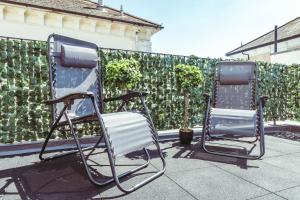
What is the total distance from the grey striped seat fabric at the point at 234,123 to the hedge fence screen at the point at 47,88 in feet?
5.66

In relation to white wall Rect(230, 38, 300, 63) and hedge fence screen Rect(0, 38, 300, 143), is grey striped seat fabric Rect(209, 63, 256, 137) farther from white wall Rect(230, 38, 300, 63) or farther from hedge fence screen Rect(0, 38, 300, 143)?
white wall Rect(230, 38, 300, 63)

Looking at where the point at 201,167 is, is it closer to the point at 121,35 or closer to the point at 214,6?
the point at 214,6

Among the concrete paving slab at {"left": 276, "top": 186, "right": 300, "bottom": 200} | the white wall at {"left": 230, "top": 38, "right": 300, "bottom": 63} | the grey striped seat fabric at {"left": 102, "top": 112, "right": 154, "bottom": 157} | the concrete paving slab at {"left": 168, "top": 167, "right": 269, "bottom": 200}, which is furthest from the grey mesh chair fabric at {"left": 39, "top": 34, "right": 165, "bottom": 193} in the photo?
the white wall at {"left": 230, "top": 38, "right": 300, "bottom": 63}

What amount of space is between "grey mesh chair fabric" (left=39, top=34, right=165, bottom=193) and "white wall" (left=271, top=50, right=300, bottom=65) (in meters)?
16.2

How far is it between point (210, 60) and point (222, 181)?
3.68m

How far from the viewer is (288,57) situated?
57.2 feet

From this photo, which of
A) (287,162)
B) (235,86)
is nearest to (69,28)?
(235,86)

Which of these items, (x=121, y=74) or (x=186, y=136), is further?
(x=186, y=136)

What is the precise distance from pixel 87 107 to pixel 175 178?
1.50 m

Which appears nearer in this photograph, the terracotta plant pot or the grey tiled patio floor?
the grey tiled patio floor

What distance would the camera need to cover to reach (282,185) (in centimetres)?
265

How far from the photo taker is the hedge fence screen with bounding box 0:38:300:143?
3.93 meters

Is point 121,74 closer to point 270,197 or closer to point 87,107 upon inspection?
point 87,107

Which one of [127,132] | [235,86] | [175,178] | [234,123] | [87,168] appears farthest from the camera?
[235,86]
